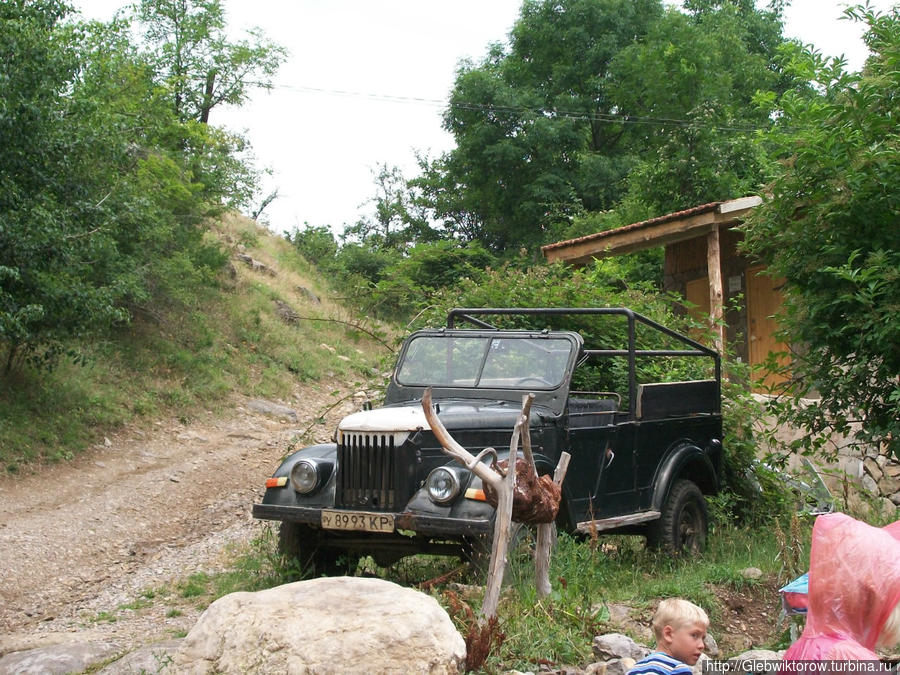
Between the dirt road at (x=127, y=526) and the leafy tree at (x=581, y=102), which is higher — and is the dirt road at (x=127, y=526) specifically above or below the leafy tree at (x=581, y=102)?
below

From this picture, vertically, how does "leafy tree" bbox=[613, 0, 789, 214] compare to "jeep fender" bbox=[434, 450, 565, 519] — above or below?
above

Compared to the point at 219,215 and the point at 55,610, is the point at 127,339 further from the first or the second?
the point at 55,610

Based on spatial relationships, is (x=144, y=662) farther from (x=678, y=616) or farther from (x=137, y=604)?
(x=678, y=616)

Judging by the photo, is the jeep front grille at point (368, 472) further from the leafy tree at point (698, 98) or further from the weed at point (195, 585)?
the leafy tree at point (698, 98)

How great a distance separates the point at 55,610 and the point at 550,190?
74.6ft

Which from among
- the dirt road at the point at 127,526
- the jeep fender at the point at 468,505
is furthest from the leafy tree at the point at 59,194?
the jeep fender at the point at 468,505

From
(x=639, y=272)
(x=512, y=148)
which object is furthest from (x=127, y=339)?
(x=512, y=148)

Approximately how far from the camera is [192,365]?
55.4ft

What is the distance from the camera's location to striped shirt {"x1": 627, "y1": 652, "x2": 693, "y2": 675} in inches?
117

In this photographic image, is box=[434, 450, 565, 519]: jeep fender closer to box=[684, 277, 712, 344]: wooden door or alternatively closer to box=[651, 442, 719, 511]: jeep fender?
box=[651, 442, 719, 511]: jeep fender

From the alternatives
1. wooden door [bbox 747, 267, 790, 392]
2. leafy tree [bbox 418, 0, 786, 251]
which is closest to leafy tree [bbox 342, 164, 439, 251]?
leafy tree [bbox 418, 0, 786, 251]

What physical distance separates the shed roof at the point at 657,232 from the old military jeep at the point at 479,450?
4920 millimetres

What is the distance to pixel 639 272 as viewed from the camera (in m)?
18.3

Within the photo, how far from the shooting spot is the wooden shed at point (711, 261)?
12.6m
